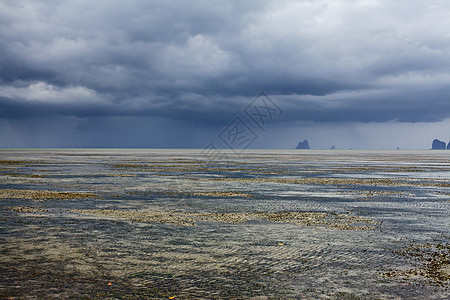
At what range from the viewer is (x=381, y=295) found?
28.6 ft

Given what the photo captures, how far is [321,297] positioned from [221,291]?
208 centimetres

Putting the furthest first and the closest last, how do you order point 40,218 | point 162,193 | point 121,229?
point 162,193 → point 40,218 → point 121,229

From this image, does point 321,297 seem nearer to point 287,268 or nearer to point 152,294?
point 287,268

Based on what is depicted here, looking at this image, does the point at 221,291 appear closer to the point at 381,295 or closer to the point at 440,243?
the point at 381,295

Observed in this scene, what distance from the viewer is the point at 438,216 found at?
19312mm

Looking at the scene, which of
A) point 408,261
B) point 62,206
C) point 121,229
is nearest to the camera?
point 408,261

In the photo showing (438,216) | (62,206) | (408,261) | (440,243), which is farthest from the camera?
(62,206)

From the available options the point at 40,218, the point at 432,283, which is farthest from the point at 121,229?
the point at 432,283

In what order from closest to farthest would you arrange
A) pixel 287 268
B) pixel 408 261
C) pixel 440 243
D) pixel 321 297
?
pixel 321 297 → pixel 287 268 → pixel 408 261 → pixel 440 243

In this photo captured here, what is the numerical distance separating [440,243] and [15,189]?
2604cm

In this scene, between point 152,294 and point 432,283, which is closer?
point 152,294

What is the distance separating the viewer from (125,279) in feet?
31.2

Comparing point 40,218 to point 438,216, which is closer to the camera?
point 40,218

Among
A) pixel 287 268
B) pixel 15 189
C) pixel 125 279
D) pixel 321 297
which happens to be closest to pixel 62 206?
pixel 15 189
